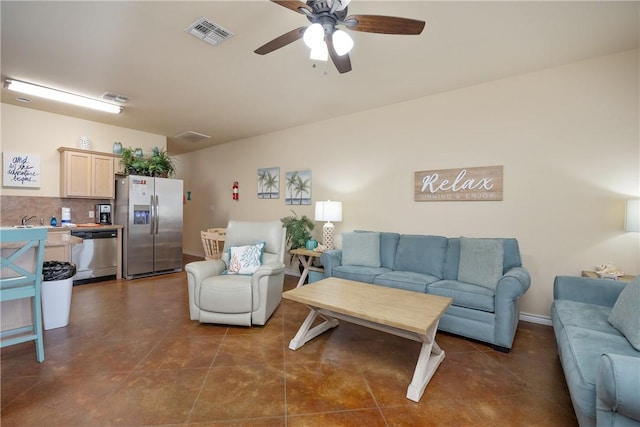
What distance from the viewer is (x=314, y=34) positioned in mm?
1782

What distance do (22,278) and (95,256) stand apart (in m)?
2.56

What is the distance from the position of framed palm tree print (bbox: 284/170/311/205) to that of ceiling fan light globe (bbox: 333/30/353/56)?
2.99 meters

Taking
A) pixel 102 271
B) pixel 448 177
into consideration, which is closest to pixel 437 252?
pixel 448 177

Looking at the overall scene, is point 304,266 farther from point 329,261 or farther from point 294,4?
point 294,4

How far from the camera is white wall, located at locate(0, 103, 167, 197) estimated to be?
4.12 meters

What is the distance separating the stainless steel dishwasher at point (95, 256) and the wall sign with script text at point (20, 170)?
40.2 inches

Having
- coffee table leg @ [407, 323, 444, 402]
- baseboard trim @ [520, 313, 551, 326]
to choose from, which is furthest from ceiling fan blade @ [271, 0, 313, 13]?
baseboard trim @ [520, 313, 551, 326]

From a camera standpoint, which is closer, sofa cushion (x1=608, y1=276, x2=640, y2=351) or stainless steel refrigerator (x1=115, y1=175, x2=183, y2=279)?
sofa cushion (x1=608, y1=276, x2=640, y2=351)

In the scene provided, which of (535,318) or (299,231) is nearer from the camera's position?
(535,318)

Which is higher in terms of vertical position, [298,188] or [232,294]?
[298,188]

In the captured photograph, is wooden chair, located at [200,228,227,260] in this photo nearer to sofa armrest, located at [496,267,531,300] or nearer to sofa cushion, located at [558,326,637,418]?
sofa armrest, located at [496,267,531,300]

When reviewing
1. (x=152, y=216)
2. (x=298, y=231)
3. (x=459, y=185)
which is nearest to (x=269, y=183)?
(x=298, y=231)

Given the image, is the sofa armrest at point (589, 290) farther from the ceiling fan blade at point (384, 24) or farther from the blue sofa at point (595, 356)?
the ceiling fan blade at point (384, 24)

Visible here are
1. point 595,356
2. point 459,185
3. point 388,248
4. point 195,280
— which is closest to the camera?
point 595,356
